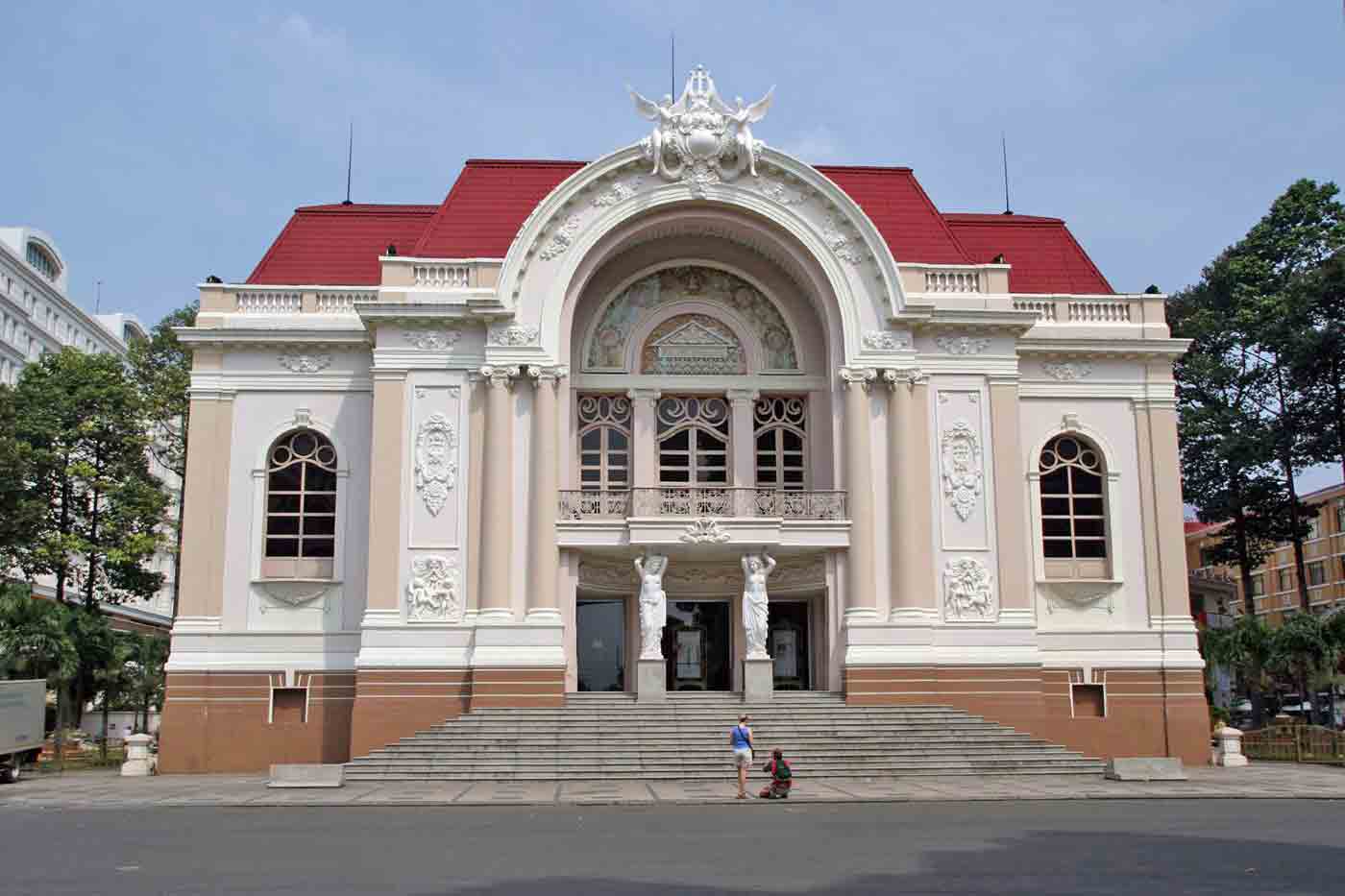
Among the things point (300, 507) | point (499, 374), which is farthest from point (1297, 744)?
point (300, 507)

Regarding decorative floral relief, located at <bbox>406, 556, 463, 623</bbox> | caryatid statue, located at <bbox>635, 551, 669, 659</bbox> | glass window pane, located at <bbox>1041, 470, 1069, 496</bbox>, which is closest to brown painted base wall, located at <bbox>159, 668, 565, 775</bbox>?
decorative floral relief, located at <bbox>406, 556, 463, 623</bbox>

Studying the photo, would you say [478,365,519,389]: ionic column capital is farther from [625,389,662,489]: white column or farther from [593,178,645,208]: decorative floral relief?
[593,178,645,208]: decorative floral relief

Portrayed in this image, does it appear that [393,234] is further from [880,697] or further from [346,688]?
[880,697]

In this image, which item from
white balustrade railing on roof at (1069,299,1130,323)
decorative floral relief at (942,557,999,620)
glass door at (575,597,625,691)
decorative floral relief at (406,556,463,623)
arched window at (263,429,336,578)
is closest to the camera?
decorative floral relief at (406,556,463,623)

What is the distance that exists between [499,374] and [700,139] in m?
7.05

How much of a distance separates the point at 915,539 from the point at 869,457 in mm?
2098

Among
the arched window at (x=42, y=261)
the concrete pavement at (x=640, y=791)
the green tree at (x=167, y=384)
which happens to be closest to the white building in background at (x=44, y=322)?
the arched window at (x=42, y=261)

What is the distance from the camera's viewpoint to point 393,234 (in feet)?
112

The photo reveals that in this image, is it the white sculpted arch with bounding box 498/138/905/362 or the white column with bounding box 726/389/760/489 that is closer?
the white sculpted arch with bounding box 498/138/905/362

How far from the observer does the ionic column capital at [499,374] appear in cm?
2917

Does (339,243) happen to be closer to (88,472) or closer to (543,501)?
(543,501)

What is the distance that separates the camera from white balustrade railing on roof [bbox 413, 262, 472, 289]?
30.0 metres

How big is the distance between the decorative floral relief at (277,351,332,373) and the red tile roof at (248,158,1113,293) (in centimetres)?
275

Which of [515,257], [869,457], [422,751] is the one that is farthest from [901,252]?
[422,751]
